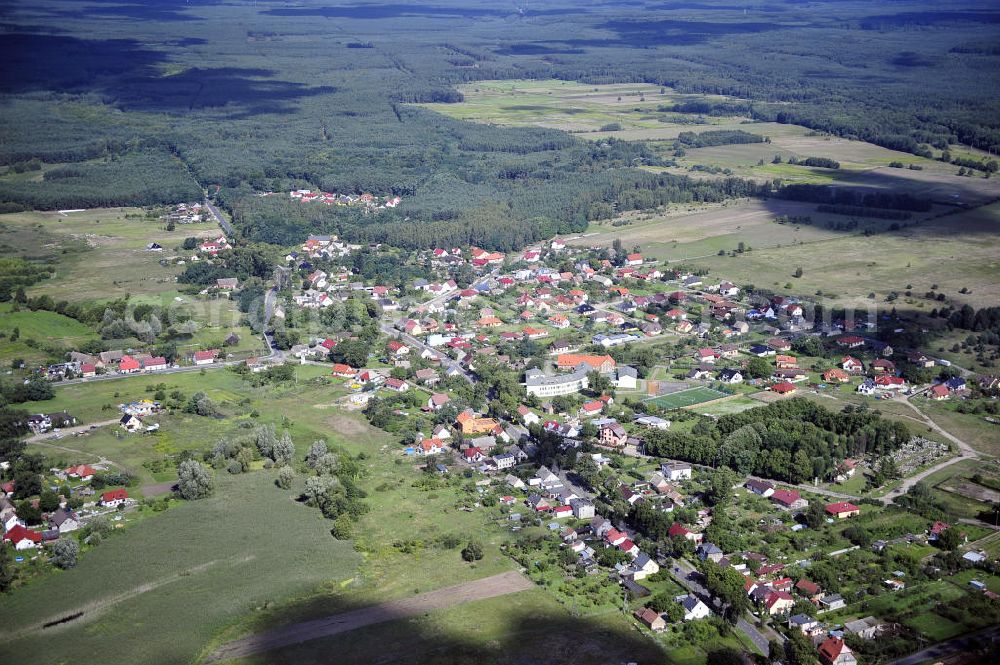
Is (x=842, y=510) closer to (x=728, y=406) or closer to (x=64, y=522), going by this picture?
(x=728, y=406)

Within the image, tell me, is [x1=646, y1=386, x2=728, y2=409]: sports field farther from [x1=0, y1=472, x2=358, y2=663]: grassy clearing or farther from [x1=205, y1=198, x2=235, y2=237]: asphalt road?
[x1=205, y1=198, x2=235, y2=237]: asphalt road

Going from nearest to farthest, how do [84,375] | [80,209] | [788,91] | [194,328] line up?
[84,375]
[194,328]
[80,209]
[788,91]

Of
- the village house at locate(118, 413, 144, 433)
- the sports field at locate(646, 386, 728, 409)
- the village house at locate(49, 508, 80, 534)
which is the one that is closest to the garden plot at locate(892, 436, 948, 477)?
Result: the sports field at locate(646, 386, 728, 409)

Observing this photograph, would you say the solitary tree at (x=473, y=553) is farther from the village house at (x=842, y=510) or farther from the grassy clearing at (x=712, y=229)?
the grassy clearing at (x=712, y=229)

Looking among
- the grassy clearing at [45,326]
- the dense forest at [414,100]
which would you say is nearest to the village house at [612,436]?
the grassy clearing at [45,326]

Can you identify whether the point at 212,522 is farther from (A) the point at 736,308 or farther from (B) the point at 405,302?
(A) the point at 736,308

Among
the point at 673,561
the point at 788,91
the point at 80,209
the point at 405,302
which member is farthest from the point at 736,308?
the point at 788,91

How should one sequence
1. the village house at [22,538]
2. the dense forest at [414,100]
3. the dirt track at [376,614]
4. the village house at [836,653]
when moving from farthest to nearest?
the dense forest at [414,100] < the village house at [22,538] < the dirt track at [376,614] < the village house at [836,653]
